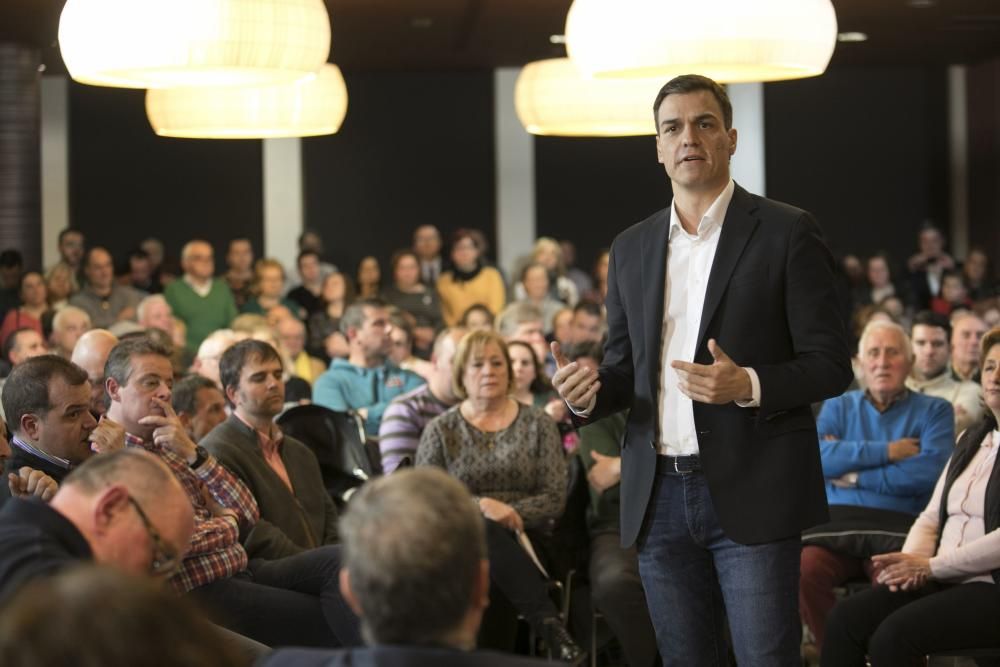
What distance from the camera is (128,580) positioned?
4.03ft

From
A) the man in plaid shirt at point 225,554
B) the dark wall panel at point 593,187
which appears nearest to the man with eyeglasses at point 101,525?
the man in plaid shirt at point 225,554

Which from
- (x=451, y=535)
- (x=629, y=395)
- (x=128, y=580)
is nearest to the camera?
(x=128, y=580)

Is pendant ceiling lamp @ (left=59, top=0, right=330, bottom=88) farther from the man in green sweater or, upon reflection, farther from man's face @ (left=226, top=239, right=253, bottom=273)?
man's face @ (left=226, top=239, right=253, bottom=273)

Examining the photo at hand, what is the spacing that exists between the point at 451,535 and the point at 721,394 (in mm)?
929

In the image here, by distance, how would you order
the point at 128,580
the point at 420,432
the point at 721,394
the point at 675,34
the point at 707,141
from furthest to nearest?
the point at 420,432, the point at 675,34, the point at 707,141, the point at 721,394, the point at 128,580

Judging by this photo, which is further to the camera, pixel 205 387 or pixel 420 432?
pixel 420 432

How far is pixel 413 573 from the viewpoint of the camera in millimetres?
1515

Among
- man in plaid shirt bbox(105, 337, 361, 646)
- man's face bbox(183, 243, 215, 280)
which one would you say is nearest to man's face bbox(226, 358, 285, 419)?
man in plaid shirt bbox(105, 337, 361, 646)

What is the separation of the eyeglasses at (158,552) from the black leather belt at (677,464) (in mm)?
897

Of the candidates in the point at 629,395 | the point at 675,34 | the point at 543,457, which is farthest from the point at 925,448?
the point at 629,395

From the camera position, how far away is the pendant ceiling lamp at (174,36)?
4.09 m

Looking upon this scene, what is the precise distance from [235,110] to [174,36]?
1.87 metres

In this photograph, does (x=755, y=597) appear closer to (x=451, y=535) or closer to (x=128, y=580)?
(x=451, y=535)

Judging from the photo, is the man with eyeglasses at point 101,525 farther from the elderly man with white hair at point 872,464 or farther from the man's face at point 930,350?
the man's face at point 930,350
